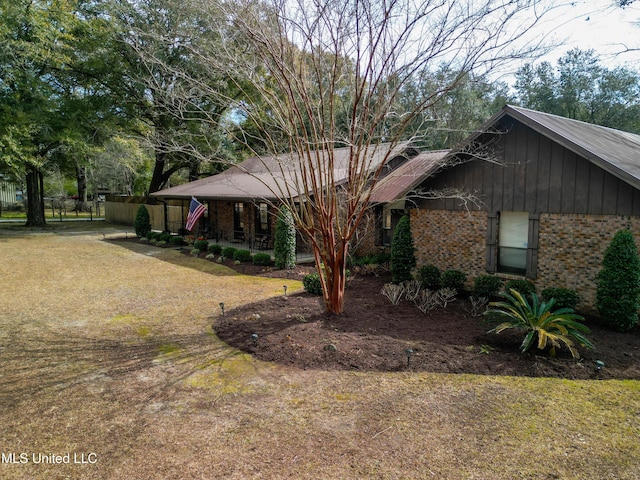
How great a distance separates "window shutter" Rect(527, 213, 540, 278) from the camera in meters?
9.88

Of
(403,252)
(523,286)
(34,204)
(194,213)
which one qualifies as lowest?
(523,286)

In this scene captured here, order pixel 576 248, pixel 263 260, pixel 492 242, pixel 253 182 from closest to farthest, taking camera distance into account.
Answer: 1. pixel 576 248
2. pixel 492 242
3. pixel 263 260
4. pixel 253 182

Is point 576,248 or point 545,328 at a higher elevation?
point 576,248

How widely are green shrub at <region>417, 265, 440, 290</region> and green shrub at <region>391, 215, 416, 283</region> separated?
1.82ft

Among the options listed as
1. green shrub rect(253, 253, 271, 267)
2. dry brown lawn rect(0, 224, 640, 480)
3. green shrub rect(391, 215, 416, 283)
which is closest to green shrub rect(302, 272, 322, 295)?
green shrub rect(391, 215, 416, 283)

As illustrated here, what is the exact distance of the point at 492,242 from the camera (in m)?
10.8

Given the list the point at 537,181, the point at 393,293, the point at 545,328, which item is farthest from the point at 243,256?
the point at 545,328

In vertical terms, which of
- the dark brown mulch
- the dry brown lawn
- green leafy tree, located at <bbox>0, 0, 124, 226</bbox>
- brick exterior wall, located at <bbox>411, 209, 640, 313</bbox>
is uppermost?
green leafy tree, located at <bbox>0, 0, 124, 226</bbox>

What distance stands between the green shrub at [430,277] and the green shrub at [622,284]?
4.14 m

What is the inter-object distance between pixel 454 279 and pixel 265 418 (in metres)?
7.57

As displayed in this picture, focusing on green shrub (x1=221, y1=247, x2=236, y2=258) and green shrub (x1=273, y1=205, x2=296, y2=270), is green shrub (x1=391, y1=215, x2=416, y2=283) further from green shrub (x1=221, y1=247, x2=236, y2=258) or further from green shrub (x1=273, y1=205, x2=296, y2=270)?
green shrub (x1=221, y1=247, x2=236, y2=258)

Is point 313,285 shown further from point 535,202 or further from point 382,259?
point 535,202

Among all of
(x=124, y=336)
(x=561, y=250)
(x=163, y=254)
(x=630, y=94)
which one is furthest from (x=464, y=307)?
(x=630, y=94)

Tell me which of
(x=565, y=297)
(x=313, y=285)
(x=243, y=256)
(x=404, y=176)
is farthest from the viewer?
(x=404, y=176)
